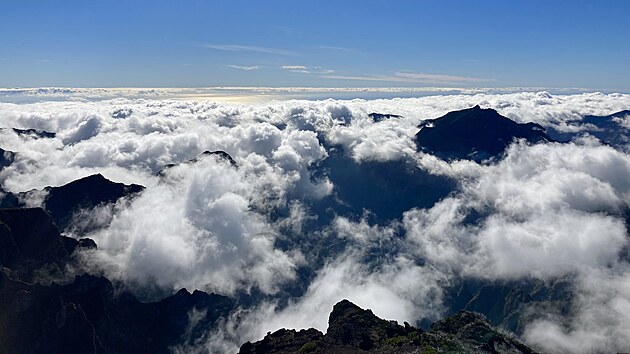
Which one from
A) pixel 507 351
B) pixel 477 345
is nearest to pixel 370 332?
Answer: pixel 477 345

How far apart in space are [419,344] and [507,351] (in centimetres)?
4609

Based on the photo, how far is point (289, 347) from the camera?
195 meters

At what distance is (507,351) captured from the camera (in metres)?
196

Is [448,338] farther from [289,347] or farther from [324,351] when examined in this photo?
[289,347]

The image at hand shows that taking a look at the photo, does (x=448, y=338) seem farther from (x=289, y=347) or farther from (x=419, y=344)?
(x=289, y=347)

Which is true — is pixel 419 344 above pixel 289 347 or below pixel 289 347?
above

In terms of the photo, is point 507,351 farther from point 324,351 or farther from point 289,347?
point 289,347

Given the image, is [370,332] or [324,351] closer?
[324,351]

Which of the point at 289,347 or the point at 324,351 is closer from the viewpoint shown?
the point at 324,351

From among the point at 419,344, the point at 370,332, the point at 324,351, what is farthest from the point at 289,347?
the point at 419,344

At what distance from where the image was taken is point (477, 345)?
628ft

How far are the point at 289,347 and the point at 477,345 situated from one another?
74.2m

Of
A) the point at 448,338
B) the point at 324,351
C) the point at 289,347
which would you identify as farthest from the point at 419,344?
the point at 289,347

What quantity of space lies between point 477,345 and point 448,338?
1190 cm
